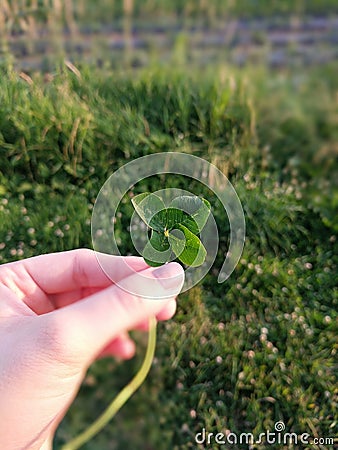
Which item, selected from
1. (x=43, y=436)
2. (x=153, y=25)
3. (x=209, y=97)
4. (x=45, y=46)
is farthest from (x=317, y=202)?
(x=153, y=25)

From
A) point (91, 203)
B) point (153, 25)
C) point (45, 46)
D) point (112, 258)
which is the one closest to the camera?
point (112, 258)

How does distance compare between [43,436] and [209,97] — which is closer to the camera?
[43,436]

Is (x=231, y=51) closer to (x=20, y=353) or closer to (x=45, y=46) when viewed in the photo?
(x=45, y=46)

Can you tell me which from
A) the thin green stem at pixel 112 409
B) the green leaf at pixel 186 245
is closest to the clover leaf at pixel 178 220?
the green leaf at pixel 186 245

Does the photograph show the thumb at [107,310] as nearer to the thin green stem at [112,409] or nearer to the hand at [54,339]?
the hand at [54,339]

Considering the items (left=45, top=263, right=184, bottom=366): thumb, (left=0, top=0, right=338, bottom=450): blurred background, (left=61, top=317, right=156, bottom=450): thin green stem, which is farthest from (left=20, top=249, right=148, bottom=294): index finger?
(left=0, top=0, right=338, bottom=450): blurred background

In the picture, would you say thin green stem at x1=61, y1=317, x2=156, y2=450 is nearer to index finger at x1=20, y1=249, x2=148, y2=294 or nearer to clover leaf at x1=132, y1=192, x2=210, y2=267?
index finger at x1=20, y1=249, x2=148, y2=294

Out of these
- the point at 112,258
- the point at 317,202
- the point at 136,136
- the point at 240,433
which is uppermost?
the point at 112,258

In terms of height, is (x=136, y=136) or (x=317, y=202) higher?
(x=136, y=136)
